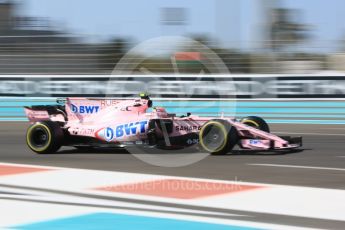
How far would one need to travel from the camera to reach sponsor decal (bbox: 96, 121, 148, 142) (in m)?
10.1

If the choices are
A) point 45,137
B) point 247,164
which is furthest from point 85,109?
point 247,164

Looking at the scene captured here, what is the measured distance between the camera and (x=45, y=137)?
419 inches

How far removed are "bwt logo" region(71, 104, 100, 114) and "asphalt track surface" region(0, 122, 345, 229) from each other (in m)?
0.69

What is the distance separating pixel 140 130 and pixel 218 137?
1167 mm

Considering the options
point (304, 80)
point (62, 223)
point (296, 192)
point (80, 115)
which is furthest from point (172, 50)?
point (62, 223)

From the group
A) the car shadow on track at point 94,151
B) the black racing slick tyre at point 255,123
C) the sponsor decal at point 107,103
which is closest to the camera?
the sponsor decal at point 107,103

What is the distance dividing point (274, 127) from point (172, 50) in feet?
15.4

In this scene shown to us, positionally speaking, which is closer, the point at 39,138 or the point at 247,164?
the point at 247,164

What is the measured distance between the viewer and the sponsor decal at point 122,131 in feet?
33.1

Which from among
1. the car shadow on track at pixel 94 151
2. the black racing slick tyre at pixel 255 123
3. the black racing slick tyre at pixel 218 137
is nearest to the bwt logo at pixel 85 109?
the car shadow on track at pixel 94 151

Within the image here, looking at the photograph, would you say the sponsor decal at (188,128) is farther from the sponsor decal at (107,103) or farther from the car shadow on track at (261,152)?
the sponsor decal at (107,103)

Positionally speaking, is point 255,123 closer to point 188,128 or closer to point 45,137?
point 188,128

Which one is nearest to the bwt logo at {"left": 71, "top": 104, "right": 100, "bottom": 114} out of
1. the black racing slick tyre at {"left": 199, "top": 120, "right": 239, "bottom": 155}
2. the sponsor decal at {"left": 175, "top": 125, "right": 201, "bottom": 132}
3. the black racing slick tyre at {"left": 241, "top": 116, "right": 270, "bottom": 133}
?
the sponsor decal at {"left": 175, "top": 125, "right": 201, "bottom": 132}

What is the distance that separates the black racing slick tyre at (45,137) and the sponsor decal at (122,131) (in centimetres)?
66
